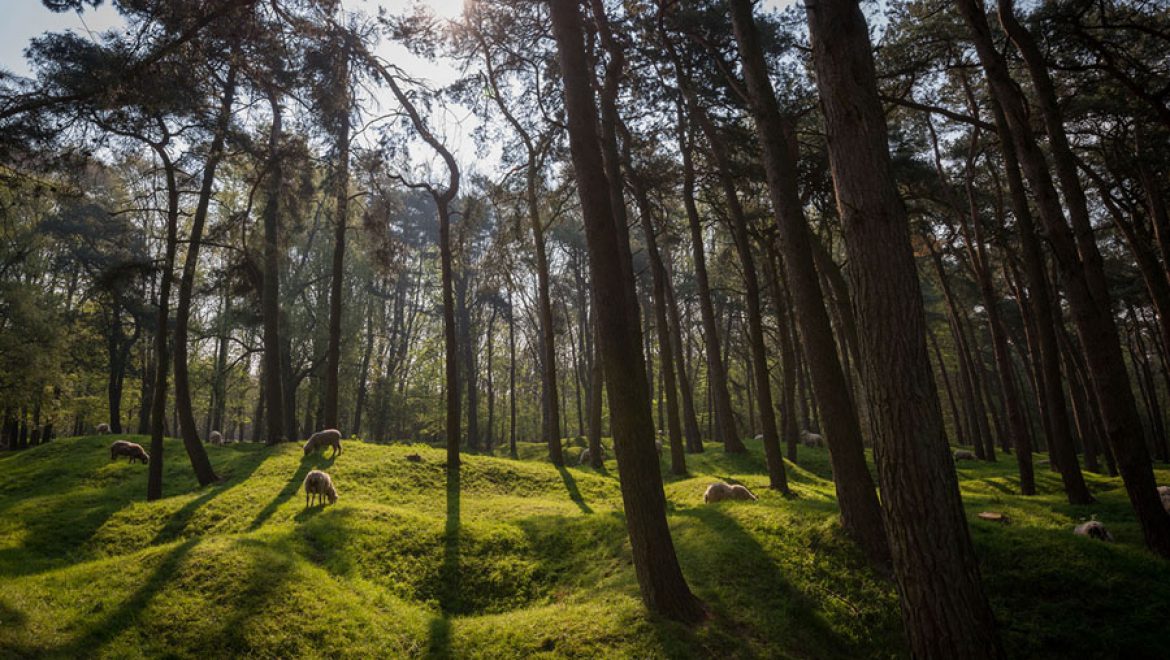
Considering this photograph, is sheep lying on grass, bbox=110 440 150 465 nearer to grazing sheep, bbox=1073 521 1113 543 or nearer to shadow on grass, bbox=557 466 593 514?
shadow on grass, bbox=557 466 593 514

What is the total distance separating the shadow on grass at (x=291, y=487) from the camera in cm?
1069

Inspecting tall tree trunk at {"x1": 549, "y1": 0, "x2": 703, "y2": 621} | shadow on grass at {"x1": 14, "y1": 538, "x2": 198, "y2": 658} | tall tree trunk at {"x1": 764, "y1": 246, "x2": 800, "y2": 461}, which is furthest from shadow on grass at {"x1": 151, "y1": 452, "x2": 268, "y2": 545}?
tall tree trunk at {"x1": 764, "y1": 246, "x2": 800, "y2": 461}

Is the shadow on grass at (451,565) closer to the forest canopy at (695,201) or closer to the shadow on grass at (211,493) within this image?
the forest canopy at (695,201)

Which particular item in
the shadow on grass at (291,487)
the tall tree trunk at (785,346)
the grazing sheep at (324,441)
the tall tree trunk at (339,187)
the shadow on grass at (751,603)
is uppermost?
the tall tree trunk at (339,187)

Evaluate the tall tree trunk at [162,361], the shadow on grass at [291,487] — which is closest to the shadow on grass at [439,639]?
the shadow on grass at [291,487]

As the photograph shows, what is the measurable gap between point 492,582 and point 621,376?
14.5ft

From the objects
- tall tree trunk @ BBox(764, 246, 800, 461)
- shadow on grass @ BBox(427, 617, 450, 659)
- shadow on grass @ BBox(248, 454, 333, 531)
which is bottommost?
shadow on grass @ BBox(427, 617, 450, 659)

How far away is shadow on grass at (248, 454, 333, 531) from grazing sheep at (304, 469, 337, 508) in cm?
71

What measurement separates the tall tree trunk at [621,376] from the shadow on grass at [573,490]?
585 cm

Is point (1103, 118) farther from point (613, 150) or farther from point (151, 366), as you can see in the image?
point (151, 366)

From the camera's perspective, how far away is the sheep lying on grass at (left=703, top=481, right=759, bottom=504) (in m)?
10.9

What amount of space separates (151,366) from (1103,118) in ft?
138

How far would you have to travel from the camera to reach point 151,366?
29.8 meters

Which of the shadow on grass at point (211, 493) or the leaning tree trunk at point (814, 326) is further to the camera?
the shadow on grass at point (211, 493)
